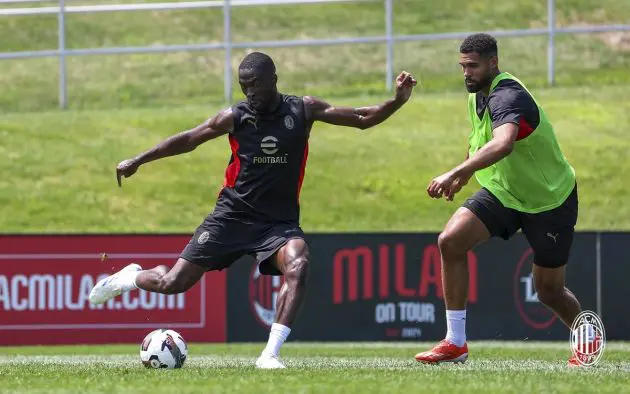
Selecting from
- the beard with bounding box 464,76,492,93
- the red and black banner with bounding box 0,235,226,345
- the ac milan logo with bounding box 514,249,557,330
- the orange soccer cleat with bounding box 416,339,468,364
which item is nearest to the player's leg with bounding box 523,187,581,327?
the orange soccer cleat with bounding box 416,339,468,364

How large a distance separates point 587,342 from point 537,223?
0.93m

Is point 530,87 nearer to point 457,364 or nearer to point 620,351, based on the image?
point 620,351

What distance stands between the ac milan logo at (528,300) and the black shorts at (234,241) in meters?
6.49

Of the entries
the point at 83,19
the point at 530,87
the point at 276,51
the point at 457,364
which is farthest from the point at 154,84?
the point at 457,364

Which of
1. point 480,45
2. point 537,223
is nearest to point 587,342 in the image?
point 537,223

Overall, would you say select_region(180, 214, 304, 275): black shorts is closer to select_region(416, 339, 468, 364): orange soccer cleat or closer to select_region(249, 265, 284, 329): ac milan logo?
select_region(416, 339, 468, 364): orange soccer cleat

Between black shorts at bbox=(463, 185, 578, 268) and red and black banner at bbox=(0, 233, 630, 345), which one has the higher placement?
black shorts at bbox=(463, 185, 578, 268)

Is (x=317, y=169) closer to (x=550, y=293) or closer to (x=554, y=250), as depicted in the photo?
(x=550, y=293)

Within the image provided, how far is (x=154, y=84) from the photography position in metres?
30.4

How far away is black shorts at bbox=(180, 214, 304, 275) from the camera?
10.1 metres

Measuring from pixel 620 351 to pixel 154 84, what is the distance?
61.4 ft

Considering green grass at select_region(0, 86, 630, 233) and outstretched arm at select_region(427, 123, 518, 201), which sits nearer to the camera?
outstretched arm at select_region(427, 123, 518, 201)

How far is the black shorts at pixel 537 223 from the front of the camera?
10.1 metres

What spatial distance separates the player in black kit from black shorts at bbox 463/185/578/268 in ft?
3.15
